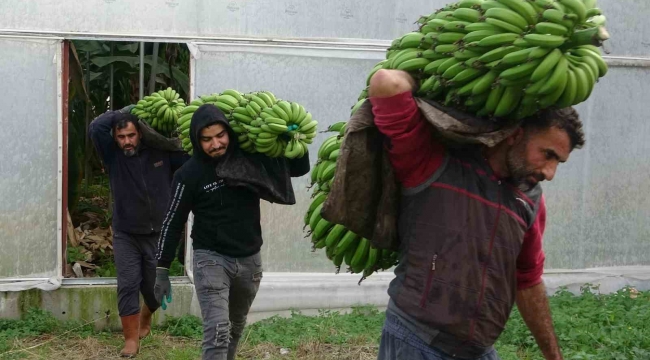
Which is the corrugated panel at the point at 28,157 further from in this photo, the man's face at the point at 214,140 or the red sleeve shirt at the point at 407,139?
the red sleeve shirt at the point at 407,139

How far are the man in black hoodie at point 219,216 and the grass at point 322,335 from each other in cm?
132

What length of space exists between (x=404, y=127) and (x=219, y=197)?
282cm

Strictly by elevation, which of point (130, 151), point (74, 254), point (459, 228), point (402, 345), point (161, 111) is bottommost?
point (74, 254)

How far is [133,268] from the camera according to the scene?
6.82 meters

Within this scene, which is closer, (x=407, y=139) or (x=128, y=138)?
(x=407, y=139)

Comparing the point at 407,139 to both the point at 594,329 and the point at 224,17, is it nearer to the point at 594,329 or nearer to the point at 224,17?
the point at 594,329

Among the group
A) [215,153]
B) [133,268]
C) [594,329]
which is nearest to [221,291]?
[215,153]

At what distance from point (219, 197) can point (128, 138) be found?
1533 mm

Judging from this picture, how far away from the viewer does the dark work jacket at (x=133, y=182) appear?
6.81 m

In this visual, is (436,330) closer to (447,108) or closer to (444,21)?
(447,108)

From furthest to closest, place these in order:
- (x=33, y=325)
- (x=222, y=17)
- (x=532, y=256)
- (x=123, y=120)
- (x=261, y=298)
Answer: (x=261, y=298) < (x=222, y=17) < (x=33, y=325) < (x=123, y=120) < (x=532, y=256)

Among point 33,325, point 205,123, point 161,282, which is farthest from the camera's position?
point 33,325

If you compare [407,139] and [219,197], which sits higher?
[407,139]

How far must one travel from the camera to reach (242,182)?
18.0ft
